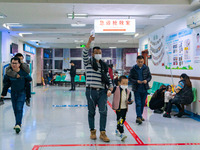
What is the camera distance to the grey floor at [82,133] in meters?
3.69

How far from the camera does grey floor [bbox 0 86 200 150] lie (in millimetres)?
3691

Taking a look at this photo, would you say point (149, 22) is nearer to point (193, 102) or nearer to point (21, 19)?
point (193, 102)

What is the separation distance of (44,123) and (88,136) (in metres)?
1.51

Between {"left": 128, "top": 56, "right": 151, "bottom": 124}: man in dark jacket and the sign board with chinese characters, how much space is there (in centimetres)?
178

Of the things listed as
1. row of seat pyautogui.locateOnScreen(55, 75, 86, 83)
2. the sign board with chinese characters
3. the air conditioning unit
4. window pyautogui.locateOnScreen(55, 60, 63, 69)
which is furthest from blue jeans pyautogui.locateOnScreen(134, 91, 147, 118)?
window pyautogui.locateOnScreen(55, 60, 63, 69)

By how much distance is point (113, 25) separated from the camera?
678cm

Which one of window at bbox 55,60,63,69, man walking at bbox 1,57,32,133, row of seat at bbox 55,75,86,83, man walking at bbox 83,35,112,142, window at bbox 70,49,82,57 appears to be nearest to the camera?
man walking at bbox 83,35,112,142

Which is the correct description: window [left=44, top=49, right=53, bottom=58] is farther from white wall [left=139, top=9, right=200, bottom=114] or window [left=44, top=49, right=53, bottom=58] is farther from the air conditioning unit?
the air conditioning unit

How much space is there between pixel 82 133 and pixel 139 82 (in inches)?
69.7

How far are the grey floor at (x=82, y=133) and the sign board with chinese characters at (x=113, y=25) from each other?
8.26 feet

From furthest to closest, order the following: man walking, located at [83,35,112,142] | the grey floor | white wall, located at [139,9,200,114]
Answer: white wall, located at [139,9,200,114]
man walking, located at [83,35,112,142]
the grey floor

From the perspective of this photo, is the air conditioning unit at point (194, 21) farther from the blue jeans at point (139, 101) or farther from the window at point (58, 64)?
the window at point (58, 64)

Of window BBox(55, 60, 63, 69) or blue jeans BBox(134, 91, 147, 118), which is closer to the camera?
blue jeans BBox(134, 91, 147, 118)

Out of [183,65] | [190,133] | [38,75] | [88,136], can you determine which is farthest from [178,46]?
[38,75]
